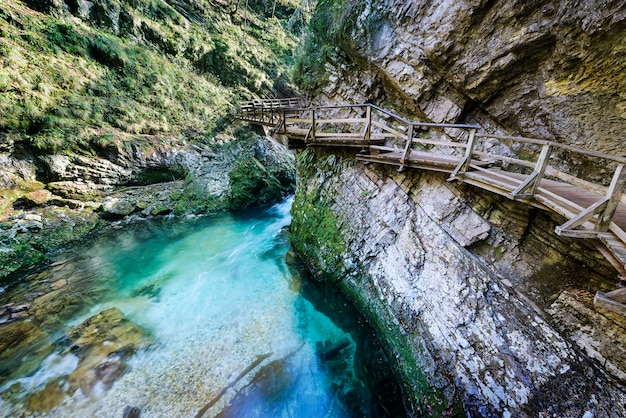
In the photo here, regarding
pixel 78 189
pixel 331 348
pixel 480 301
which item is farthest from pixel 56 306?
pixel 480 301

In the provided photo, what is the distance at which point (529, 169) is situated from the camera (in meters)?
6.03

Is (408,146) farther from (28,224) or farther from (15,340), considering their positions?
(28,224)

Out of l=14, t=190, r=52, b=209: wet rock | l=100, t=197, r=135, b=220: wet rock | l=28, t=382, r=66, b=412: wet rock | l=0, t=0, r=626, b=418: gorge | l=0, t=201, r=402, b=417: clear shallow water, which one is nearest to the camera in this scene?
l=0, t=0, r=626, b=418: gorge

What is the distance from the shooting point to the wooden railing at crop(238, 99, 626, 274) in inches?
115

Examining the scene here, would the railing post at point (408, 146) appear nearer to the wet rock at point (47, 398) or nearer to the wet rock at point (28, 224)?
the wet rock at point (47, 398)

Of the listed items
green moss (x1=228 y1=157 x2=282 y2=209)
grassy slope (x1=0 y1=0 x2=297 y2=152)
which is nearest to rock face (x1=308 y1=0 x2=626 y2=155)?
green moss (x1=228 y1=157 x2=282 y2=209)

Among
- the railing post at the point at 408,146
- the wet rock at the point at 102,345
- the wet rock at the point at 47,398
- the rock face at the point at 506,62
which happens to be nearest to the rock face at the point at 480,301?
the railing post at the point at 408,146

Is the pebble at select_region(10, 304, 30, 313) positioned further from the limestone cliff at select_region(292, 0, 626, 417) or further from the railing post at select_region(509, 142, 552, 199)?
the railing post at select_region(509, 142, 552, 199)

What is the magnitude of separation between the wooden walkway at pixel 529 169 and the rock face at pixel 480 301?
29.5 inches

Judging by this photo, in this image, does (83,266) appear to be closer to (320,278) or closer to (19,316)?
(19,316)

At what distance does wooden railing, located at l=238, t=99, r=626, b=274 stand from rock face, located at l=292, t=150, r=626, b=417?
74cm

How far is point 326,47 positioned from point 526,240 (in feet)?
32.0

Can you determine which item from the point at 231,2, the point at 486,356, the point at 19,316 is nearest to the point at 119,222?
the point at 19,316

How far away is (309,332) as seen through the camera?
23.1ft
